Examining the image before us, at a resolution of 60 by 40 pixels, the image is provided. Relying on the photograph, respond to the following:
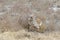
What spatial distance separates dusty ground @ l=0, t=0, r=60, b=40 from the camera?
247 inches

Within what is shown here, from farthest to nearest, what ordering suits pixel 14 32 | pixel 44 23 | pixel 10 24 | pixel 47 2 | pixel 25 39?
pixel 47 2
pixel 44 23
pixel 10 24
pixel 14 32
pixel 25 39

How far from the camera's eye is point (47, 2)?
361 inches

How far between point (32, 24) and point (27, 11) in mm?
673

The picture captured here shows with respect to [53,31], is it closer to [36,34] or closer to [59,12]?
[36,34]

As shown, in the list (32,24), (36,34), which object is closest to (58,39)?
(36,34)

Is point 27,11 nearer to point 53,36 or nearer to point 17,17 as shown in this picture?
point 17,17

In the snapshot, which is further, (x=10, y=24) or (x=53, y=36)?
(x=10, y=24)

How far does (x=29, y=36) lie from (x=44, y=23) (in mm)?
1336

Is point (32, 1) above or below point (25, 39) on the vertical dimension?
above

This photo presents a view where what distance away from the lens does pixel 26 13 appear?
24.3 feet

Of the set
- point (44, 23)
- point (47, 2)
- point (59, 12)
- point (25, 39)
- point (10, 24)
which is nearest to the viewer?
point (25, 39)

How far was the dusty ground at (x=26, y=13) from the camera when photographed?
20.6ft

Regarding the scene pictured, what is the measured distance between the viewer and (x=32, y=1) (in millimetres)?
9242

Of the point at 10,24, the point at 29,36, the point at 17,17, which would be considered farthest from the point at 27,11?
the point at 29,36
